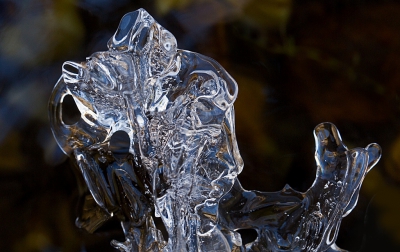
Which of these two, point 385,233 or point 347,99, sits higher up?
point 347,99

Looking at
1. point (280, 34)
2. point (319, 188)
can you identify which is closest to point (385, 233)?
point (319, 188)

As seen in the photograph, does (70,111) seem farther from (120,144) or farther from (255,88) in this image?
(255,88)

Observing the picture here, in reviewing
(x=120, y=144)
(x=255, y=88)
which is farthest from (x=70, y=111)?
(x=255, y=88)

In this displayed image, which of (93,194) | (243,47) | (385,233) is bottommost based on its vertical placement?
(385,233)

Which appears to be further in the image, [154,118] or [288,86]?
[288,86]

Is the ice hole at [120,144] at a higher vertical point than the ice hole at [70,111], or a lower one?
lower

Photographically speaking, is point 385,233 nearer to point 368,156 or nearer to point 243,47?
point 368,156
